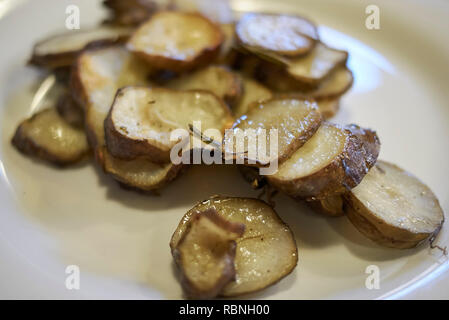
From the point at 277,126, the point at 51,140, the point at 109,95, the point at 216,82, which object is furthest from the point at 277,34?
the point at 51,140

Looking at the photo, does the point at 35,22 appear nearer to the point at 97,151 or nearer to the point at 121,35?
the point at 121,35

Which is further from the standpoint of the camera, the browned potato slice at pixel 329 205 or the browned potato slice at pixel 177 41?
the browned potato slice at pixel 177 41

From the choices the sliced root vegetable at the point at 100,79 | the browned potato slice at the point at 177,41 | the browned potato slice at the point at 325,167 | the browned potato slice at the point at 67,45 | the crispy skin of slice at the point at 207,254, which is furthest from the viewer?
the browned potato slice at the point at 67,45

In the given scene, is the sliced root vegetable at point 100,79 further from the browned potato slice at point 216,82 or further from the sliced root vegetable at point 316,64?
the sliced root vegetable at point 316,64

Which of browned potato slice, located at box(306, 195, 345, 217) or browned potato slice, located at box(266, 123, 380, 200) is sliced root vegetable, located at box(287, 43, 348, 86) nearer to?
browned potato slice, located at box(266, 123, 380, 200)

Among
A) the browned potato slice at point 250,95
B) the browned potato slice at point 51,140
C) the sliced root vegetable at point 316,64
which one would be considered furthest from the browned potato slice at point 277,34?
the browned potato slice at point 51,140

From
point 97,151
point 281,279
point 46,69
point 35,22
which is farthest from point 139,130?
point 35,22
